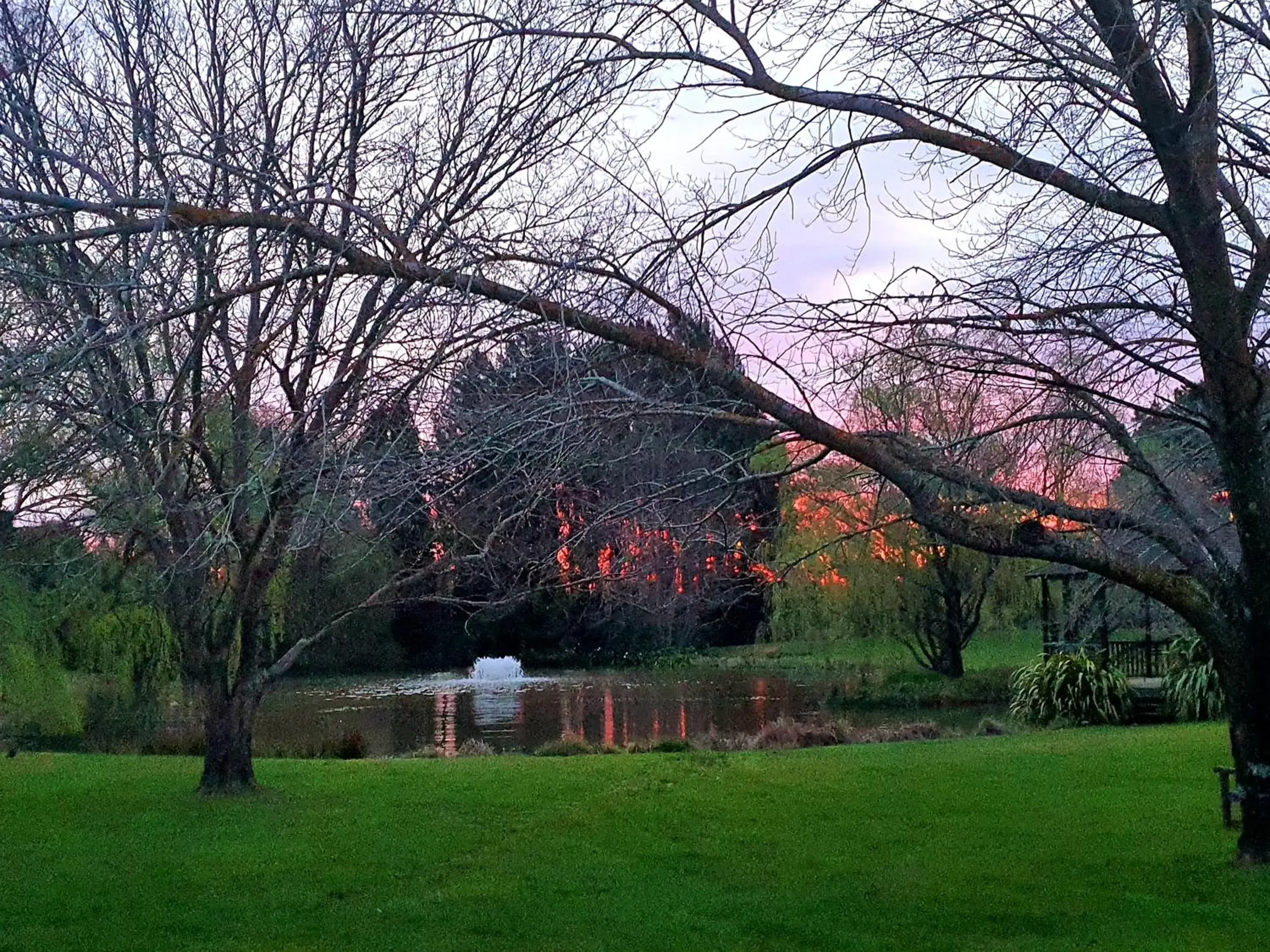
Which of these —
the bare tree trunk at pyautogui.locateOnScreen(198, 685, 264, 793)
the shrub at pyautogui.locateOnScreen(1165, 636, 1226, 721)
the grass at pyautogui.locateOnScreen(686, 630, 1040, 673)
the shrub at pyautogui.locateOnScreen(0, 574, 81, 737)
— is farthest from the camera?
the grass at pyautogui.locateOnScreen(686, 630, 1040, 673)

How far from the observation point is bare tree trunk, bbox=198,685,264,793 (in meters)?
11.1

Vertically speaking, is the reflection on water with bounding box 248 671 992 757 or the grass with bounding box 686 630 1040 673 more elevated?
the grass with bounding box 686 630 1040 673

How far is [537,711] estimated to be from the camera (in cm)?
2378

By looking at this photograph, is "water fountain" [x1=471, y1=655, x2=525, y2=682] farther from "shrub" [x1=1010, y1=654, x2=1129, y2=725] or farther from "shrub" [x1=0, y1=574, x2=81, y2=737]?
"shrub" [x1=1010, y1=654, x2=1129, y2=725]

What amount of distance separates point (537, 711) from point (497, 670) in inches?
434

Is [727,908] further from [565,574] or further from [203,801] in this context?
[203,801]

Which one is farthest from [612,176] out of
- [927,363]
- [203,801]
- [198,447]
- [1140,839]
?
[203,801]

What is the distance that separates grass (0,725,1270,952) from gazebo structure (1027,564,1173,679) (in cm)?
712

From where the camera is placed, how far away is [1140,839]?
8680mm

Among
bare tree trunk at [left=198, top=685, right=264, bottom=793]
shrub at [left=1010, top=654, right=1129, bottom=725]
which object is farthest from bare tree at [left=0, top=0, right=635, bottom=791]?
shrub at [left=1010, top=654, right=1129, bottom=725]

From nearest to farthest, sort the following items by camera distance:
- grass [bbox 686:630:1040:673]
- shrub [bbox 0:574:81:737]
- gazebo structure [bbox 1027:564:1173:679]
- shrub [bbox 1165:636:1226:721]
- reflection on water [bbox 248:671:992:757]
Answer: shrub [bbox 0:574:81:737] < shrub [bbox 1165:636:1226:721] < reflection on water [bbox 248:671:992:757] < gazebo structure [bbox 1027:564:1173:679] < grass [bbox 686:630:1040:673]

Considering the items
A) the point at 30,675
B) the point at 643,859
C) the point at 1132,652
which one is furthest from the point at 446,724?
the point at 643,859

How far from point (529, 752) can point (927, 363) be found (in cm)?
1238

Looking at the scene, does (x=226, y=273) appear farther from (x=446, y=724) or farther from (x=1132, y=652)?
(x=1132, y=652)
